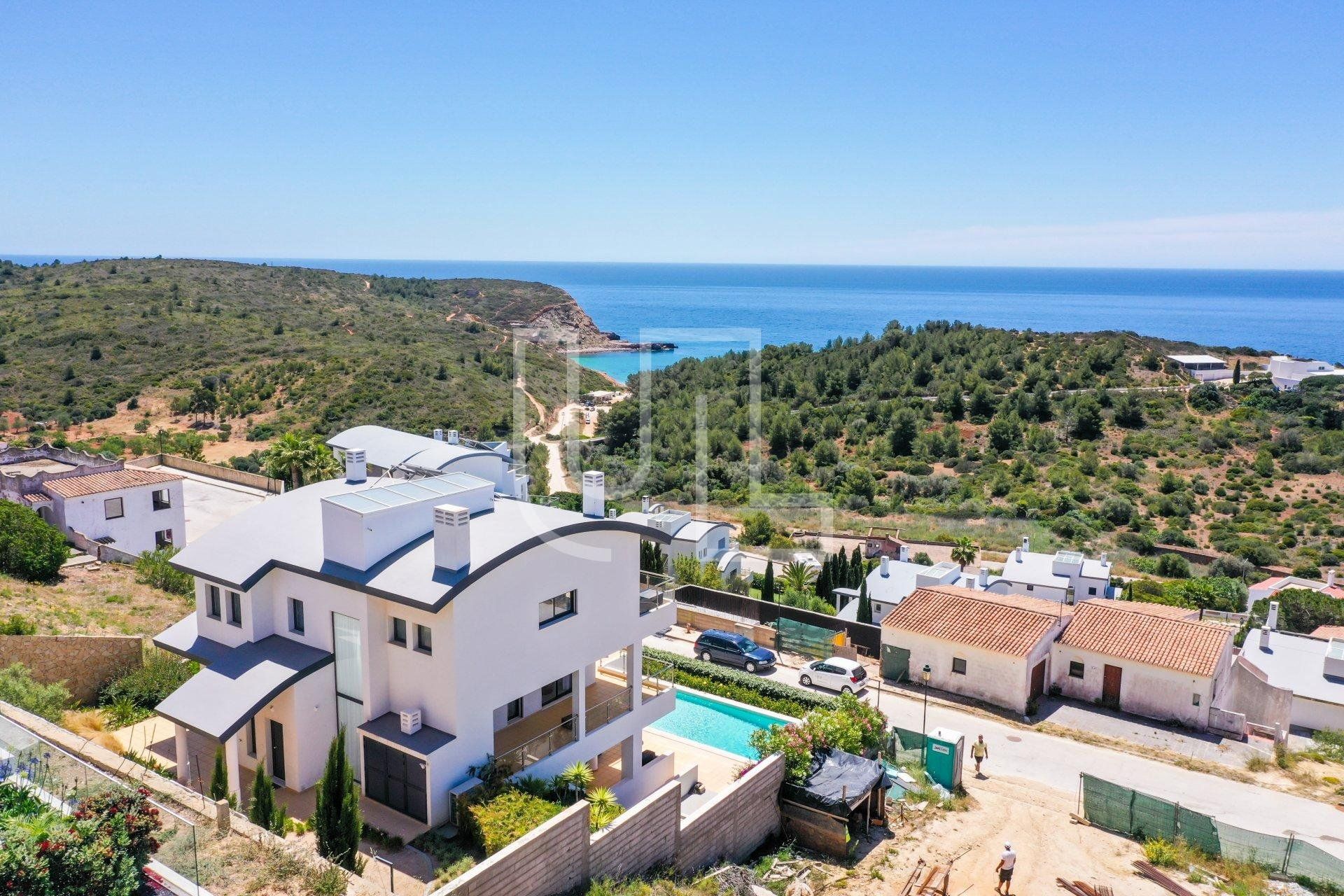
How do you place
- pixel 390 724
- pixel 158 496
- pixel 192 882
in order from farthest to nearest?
pixel 158 496, pixel 390 724, pixel 192 882

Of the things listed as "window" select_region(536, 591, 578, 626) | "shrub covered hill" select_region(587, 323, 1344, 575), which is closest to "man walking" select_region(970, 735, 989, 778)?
"window" select_region(536, 591, 578, 626)

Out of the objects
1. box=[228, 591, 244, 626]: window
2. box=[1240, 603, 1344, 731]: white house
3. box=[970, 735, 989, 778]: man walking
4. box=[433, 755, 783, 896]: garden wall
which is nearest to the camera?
box=[433, 755, 783, 896]: garden wall

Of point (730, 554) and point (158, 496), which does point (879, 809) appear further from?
point (158, 496)

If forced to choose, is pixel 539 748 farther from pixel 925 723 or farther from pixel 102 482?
pixel 102 482

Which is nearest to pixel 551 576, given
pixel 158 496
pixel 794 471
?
pixel 158 496

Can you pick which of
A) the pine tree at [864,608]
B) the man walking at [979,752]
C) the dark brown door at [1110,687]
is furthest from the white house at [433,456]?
the dark brown door at [1110,687]

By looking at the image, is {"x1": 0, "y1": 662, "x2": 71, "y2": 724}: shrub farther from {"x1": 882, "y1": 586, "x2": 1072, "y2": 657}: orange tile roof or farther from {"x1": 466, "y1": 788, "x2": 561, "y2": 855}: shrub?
{"x1": 882, "y1": 586, "x2": 1072, "y2": 657}: orange tile roof
